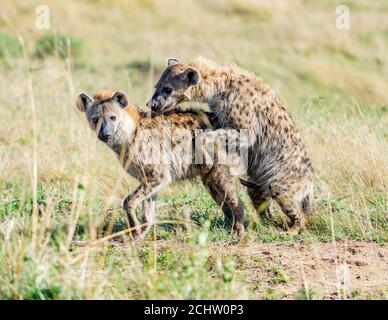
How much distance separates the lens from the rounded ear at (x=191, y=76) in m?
6.65

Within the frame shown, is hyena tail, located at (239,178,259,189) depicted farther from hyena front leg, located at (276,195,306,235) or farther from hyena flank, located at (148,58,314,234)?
hyena front leg, located at (276,195,306,235)

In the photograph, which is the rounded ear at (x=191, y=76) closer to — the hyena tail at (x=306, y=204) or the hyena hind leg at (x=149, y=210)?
the hyena hind leg at (x=149, y=210)

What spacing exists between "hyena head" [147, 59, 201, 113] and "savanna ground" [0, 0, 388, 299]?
26.2 inches

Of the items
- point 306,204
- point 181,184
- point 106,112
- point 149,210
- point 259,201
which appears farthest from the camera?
point 181,184

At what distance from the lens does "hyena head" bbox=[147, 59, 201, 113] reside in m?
6.68

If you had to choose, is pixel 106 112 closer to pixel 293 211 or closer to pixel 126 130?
pixel 126 130

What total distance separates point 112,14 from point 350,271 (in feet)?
35.2

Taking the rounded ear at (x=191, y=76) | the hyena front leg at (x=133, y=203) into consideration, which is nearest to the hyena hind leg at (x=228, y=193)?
the hyena front leg at (x=133, y=203)

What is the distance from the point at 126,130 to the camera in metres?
6.42

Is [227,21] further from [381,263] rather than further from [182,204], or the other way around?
[381,263]

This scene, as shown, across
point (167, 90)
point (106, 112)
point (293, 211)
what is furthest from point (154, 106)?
point (293, 211)

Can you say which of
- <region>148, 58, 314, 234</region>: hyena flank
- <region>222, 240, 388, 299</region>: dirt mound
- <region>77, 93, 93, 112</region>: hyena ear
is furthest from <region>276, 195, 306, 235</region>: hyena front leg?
<region>77, 93, 93, 112</region>: hyena ear

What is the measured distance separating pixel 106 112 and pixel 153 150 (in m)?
0.44
